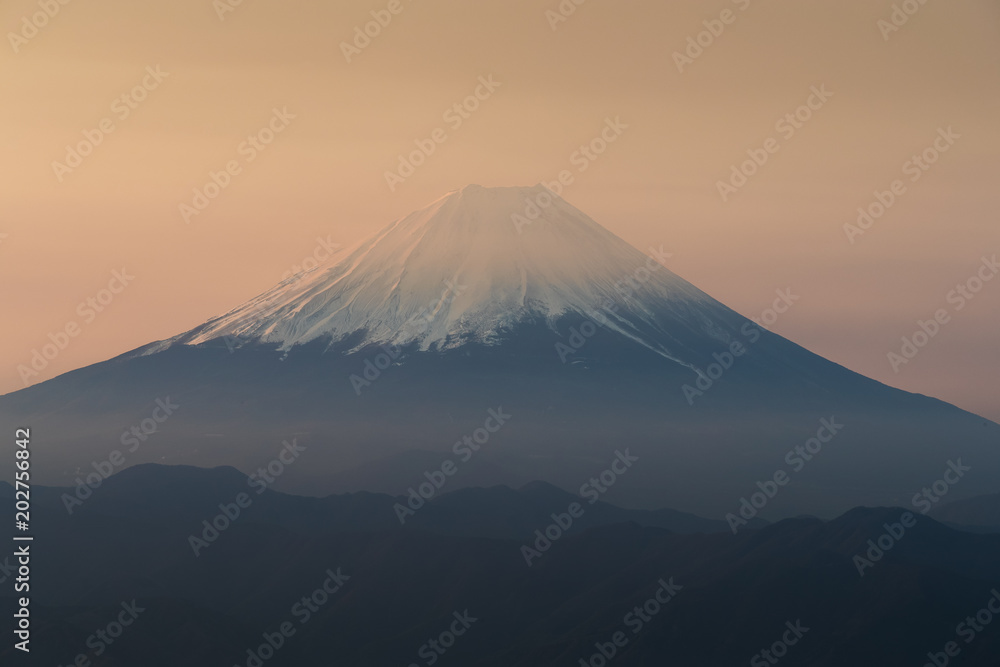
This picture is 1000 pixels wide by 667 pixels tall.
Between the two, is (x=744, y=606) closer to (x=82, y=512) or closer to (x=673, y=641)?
(x=673, y=641)

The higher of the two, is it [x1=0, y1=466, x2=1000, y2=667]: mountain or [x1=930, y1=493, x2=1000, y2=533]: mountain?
[x1=930, y1=493, x2=1000, y2=533]: mountain

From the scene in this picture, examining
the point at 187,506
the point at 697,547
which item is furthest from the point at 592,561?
the point at 187,506

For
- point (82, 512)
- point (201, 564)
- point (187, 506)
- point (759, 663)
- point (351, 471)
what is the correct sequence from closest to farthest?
point (759, 663) < point (201, 564) < point (82, 512) < point (187, 506) < point (351, 471)

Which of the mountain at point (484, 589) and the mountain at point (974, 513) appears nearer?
the mountain at point (484, 589)

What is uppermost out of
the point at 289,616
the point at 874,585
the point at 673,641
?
the point at 874,585

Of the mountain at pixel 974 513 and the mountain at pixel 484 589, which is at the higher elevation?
the mountain at pixel 974 513

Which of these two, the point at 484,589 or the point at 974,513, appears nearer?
the point at 484,589

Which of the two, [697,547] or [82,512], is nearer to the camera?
[697,547]

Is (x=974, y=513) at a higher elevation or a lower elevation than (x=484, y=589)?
higher
